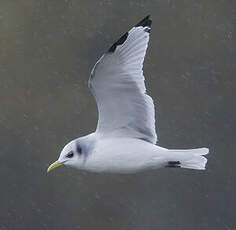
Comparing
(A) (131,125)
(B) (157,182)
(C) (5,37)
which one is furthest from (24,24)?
(A) (131,125)

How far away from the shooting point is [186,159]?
6.81 ft

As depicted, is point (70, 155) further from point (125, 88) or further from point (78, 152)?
point (125, 88)

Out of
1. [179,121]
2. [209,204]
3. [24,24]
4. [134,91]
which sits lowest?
[209,204]

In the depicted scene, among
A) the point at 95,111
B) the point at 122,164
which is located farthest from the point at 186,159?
the point at 95,111

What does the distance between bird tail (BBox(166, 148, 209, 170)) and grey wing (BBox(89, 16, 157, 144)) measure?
13 centimetres

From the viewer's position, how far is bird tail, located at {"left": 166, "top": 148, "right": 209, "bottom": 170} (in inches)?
81.4

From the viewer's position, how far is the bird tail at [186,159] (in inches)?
81.4

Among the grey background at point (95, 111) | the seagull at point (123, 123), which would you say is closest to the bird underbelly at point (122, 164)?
the seagull at point (123, 123)

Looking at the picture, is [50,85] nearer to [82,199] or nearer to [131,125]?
[82,199]

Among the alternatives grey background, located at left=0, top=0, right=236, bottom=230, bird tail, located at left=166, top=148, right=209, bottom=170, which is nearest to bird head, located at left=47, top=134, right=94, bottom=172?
bird tail, located at left=166, top=148, right=209, bottom=170

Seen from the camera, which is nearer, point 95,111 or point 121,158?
point 121,158

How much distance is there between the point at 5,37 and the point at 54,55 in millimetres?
360

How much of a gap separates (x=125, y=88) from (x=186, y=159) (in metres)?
0.28

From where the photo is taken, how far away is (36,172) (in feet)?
15.7
